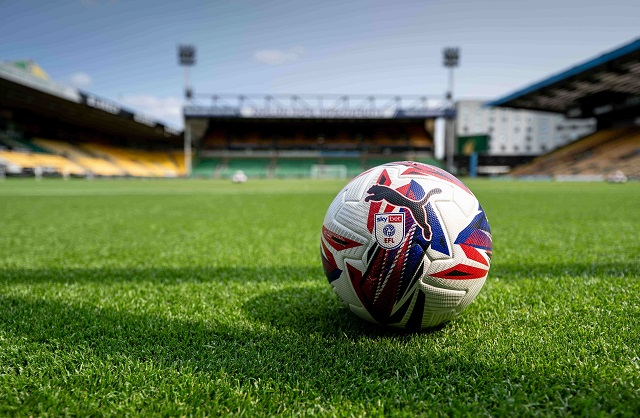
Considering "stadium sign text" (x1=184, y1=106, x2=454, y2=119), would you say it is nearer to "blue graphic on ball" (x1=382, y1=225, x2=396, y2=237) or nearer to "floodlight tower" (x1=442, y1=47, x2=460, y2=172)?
"floodlight tower" (x1=442, y1=47, x2=460, y2=172)

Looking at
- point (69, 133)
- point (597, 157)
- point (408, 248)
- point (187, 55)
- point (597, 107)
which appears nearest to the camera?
point (408, 248)

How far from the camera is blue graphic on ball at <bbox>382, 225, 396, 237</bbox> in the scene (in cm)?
153

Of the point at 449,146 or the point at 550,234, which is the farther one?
the point at 449,146

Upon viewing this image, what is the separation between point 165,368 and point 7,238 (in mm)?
4327

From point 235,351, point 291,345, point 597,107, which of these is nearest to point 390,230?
point 291,345

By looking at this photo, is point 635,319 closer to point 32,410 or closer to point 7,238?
point 32,410

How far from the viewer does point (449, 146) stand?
146ft

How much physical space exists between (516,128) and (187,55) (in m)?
67.5

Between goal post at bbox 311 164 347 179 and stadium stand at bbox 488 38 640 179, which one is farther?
goal post at bbox 311 164 347 179

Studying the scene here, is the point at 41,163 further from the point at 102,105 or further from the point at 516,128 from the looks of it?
the point at 516,128

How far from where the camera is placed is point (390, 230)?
1535mm

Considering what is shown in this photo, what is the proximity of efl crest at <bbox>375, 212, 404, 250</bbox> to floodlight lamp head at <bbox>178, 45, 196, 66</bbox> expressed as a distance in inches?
1887

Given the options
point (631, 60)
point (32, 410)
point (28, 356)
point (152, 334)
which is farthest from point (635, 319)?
point (631, 60)

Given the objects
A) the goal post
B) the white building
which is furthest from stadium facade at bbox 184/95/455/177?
the white building
